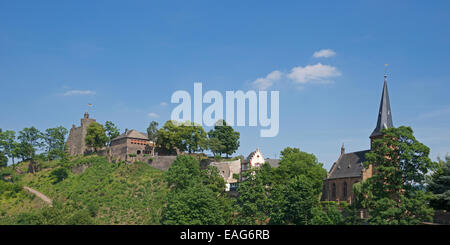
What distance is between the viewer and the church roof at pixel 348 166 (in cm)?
6512

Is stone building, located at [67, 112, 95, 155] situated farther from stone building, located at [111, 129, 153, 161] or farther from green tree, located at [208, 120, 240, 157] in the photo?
green tree, located at [208, 120, 240, 157]

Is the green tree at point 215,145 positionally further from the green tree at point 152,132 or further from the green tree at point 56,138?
the green tree at point 56,138

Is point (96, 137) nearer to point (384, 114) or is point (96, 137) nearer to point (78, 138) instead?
point (78, 138)

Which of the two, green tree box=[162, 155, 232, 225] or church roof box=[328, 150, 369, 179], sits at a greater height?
church roof box=[328, 150, 369, 179]

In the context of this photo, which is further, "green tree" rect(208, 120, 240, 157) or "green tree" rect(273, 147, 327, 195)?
"green tree" rect(208, 120, 240, 157)

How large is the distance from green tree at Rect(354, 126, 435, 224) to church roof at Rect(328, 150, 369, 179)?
1594cm

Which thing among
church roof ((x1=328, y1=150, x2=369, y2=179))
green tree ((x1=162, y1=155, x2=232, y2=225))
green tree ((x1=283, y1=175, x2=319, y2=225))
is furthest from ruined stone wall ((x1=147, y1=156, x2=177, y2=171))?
green tree ((x1=283, y1=175, x2=319, y2=225))

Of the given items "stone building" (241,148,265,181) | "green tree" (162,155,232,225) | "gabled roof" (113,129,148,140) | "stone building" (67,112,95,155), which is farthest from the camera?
"stone building" (67,112,95,155)

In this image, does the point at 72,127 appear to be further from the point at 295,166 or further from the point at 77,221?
the point at 295,166

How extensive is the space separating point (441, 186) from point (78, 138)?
8014 cm

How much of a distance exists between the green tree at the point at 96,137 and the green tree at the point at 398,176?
62774mm

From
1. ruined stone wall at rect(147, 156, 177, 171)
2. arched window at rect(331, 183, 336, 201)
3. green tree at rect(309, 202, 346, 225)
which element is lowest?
green tree at rect(309, 202, 346, 225)

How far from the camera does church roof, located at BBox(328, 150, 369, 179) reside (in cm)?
6512
